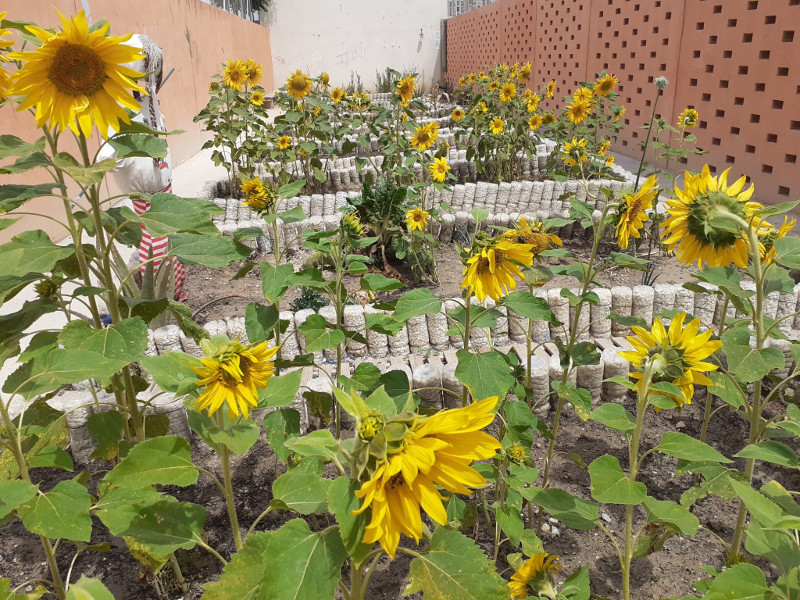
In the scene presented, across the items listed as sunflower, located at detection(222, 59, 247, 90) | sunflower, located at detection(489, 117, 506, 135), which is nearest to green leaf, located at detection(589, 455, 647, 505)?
sunflower, located at detection(489, 117, 506, 135)

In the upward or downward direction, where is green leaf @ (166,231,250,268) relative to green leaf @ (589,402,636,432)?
upward

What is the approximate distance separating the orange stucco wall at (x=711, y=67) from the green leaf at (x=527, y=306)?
492 cm

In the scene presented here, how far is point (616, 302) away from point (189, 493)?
2.31 m

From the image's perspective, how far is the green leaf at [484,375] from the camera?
4.85ft

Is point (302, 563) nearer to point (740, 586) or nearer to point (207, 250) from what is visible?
point (740, 586)

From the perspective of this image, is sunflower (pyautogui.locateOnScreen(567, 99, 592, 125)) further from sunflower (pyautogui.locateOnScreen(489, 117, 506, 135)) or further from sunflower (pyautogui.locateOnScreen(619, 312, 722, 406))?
sunflower (pyautogui.locateOnScreen(619, 312, 722, 406))

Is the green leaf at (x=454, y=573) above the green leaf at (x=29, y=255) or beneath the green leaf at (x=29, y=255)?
beneath

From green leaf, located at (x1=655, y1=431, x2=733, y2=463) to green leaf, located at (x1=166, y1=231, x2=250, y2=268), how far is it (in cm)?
107

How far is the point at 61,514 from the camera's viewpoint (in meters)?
1.13

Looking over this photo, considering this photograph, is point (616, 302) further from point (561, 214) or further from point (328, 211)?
point (328, 211)

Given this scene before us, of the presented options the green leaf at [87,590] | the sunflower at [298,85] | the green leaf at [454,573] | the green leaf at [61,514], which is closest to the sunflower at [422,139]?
the sunflower at [298,85]

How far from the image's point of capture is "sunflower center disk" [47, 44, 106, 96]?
1.26 m

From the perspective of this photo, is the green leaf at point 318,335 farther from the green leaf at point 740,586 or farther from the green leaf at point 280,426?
the green leaf at point 740,586

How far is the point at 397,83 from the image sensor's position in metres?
5.27
